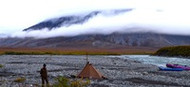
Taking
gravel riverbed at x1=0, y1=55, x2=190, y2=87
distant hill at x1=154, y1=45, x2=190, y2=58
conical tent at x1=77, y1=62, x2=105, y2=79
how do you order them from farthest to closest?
1. distant hill at x1=154, y1=45, x2=190, y2=58
2. conical tent at x1=77, y1=62, x2=105, y2=79
3. gravel riverbed at x1=0, y1=55, x2=190, y2=87

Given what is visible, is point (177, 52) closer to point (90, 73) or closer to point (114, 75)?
point (114, 75)

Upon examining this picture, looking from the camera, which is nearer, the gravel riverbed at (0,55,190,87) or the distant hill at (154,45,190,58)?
the gravel riverbed at (0,55,190,87)

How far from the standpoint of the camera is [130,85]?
91.5 feet

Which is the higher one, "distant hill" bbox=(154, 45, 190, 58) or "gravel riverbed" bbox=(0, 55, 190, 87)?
"distant hill" bbox=(154, 45, 190, 58)

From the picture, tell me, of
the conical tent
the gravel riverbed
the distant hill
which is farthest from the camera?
the distant hill

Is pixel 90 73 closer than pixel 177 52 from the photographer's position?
Yes

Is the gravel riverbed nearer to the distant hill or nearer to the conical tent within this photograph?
the conical tent

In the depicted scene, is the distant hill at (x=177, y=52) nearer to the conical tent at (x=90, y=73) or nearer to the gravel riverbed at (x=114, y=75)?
the gravel riverbed at (x=114, y=75)

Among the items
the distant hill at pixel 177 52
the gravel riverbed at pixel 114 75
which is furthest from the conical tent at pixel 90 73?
the distant hill at pixel 177 52

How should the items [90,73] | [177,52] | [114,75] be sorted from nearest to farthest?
1. [90,73]
2. [114,75]
3. [177,52]

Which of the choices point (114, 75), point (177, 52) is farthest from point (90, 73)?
point (177, 52)

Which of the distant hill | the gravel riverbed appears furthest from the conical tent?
the distant hill

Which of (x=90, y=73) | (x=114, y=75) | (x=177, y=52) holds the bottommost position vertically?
(x=114, y=75)

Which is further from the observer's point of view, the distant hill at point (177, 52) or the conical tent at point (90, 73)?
the distant hill at point (177, 52)
